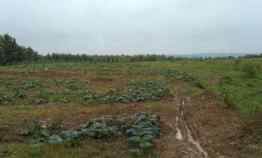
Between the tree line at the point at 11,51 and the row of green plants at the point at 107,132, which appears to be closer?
the row of green plants at the point at 107,132

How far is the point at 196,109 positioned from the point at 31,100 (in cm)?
577

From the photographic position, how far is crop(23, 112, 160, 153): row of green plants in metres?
5.81

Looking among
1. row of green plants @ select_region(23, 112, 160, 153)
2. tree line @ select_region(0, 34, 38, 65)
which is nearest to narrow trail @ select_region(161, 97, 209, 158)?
row of green plants @ select_region(23, 112, 160, 153)

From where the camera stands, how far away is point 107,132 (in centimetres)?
629

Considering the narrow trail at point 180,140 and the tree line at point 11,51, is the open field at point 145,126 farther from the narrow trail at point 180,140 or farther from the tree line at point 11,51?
the tree line at point 11,51

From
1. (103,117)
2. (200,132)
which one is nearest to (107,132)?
(103,117)

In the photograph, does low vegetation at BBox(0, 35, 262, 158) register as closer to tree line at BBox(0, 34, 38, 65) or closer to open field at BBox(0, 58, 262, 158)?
open field at BBox(0, 58, 262, 158)

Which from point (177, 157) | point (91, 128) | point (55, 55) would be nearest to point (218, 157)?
point (177, 157)

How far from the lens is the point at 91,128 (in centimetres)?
643

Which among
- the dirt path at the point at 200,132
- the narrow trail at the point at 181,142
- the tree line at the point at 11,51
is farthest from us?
the tree line at the point at 11,51

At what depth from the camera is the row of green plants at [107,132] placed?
581 cm

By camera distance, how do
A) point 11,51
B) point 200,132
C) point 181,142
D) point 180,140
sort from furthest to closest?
point 11,51 → point 200,132 → point 180,140 → point 181,142

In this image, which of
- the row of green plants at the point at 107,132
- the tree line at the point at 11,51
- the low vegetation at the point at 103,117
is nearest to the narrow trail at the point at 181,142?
the low vegetation at the point at 103,117

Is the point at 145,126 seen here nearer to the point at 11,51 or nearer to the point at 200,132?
the point at 200,132
